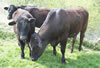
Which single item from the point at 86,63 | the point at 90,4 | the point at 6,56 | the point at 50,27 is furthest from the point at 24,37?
the point at 90,4

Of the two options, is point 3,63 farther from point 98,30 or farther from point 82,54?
point 98,30

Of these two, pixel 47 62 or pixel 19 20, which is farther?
pixel 47 62

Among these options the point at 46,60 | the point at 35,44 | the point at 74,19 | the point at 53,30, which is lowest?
the point at 46,60

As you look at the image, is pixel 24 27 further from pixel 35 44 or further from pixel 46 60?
pixel 46 60

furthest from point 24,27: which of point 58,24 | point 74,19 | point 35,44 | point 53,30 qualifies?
point 74,19

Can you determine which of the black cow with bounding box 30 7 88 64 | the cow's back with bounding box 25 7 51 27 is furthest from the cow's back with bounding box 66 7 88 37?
the cow's back with bounding box 25 7 51 27

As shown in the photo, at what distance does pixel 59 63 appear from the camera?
6.45 meters

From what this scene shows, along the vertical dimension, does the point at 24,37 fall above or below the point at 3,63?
above

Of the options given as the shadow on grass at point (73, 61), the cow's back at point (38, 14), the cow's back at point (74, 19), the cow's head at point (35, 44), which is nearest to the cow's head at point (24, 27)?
the cow's head at point (35, 44)

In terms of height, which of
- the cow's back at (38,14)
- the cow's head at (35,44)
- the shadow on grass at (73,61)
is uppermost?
the cow's back at (38,14)

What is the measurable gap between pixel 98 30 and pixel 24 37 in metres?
8.41

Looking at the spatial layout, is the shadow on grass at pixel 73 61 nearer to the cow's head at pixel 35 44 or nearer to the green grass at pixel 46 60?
the green grass at pixel 46 60

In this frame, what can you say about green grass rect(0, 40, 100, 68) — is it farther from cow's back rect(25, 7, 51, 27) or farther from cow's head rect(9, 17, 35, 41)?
cow's back rect(25, 7, 51, 27)

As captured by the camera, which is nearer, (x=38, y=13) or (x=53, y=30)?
(x=53, y=30)
